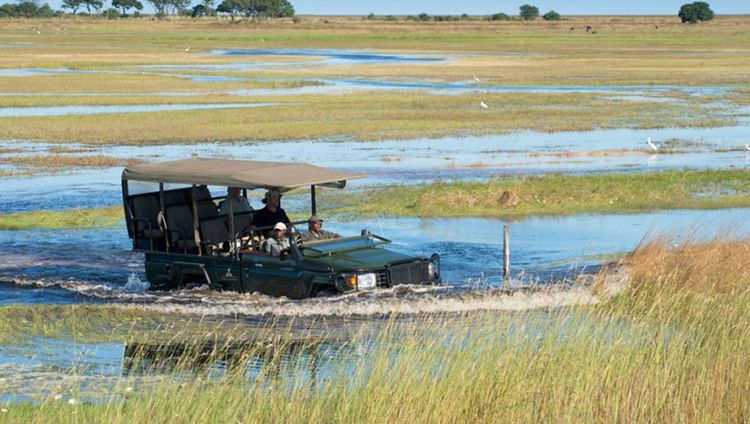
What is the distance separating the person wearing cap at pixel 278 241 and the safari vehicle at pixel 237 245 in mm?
96

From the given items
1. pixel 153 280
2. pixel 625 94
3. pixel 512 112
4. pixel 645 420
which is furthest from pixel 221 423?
pixel 625 94

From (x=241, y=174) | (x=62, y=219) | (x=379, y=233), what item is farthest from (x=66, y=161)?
(x=241, y=174)

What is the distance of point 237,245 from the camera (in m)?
17.0

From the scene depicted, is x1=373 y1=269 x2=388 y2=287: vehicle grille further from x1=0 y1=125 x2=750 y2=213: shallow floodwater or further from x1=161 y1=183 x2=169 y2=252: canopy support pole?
x1=0 y1=125 x2=750 y2=213: shallow floodwater

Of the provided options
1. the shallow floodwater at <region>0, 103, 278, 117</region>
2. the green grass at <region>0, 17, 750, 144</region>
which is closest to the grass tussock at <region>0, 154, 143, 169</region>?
the green grass at <region>0, 17, 750, 144</region>

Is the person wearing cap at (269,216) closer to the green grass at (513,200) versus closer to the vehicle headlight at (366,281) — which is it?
the vehicle headlight at (366,281)

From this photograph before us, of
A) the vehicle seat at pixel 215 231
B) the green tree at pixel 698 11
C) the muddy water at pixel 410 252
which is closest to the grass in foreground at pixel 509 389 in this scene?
the muddy water at pixel 410 252

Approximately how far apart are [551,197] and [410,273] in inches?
457

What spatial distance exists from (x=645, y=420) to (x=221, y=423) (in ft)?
10.3

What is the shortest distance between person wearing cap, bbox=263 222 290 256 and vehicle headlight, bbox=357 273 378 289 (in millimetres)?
1358

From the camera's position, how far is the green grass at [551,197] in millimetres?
26281

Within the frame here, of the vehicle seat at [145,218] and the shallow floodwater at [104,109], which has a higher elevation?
the vehicle seat at [145,218]

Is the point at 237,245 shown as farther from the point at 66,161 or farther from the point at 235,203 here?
the point at 66,161

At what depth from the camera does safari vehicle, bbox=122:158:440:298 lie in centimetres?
1582
